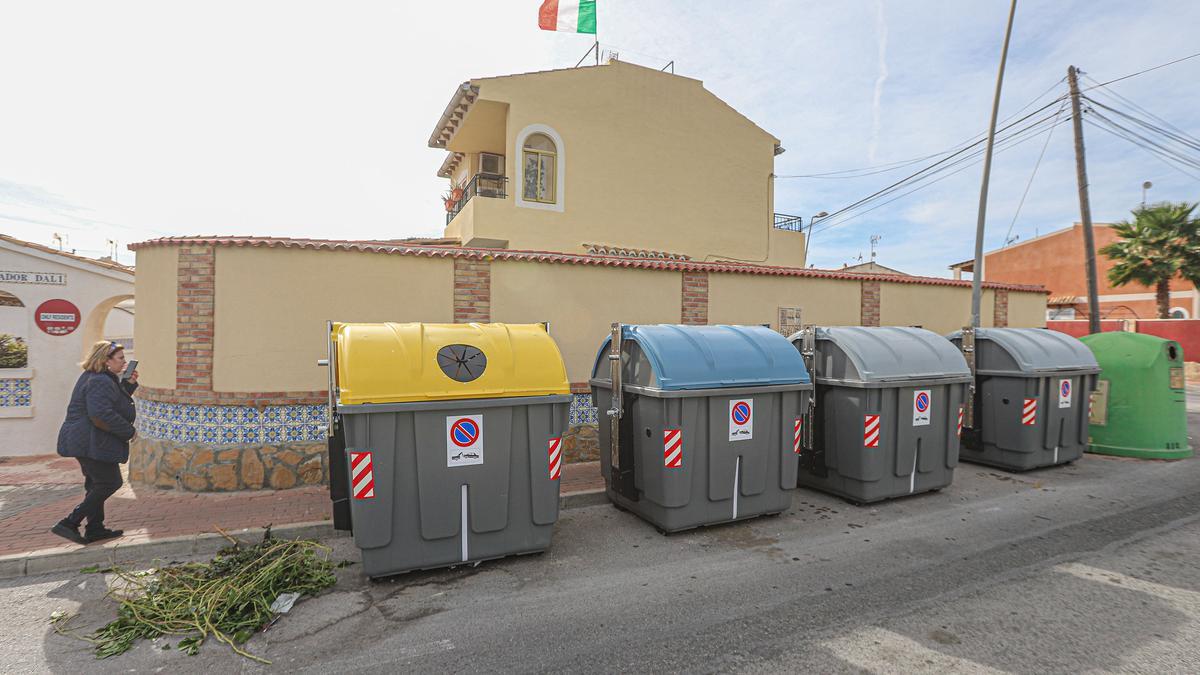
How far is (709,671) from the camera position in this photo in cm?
321

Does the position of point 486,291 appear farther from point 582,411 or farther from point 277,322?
point 277,322

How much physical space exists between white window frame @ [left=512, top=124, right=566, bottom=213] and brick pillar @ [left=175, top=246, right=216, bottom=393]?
839 centimetres

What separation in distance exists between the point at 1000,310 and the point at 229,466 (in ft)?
48.1

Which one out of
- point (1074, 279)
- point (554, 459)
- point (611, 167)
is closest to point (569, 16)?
point (611, 167)

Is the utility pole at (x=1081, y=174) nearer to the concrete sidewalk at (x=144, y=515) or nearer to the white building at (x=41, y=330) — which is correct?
the concrete sidewalk at (x=144, y=515)

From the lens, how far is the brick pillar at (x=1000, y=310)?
1261 centimetres

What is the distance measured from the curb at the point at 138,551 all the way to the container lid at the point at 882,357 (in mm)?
5472

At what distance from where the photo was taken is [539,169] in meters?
14.5

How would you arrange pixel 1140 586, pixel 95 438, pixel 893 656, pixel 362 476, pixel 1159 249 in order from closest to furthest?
pixel 893 656 < pixel 362 476 < pixel 1140 586 < pixel 95 438 < pixel 1159 249

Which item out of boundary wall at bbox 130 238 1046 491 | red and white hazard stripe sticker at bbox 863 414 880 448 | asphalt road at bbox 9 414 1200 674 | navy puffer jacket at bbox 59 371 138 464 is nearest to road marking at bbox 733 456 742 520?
asphalt road at bbox 9 414 1200 674

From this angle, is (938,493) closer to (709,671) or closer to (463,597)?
(709,671)

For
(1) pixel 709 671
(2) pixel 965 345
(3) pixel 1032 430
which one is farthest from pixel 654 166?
(1) pixel 709 671

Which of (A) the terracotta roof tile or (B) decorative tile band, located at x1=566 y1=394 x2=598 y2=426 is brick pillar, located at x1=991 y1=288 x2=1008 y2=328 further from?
(B) decorative tile band, located at x1=566 y1=394 x2=598 y2=426

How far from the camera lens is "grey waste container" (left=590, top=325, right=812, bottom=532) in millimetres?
5293
